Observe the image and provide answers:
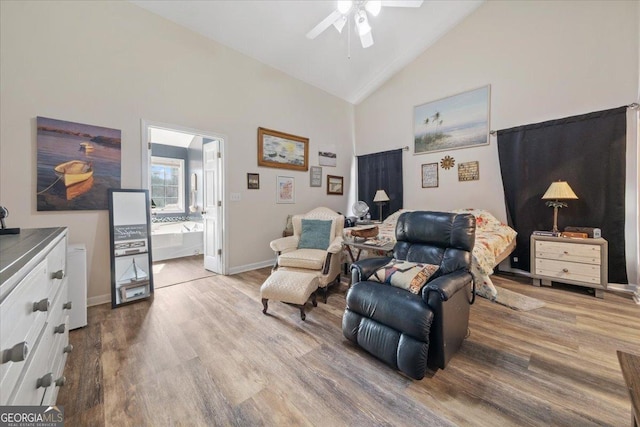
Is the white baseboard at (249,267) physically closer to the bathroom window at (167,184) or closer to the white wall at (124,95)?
the white wall at (124,95)

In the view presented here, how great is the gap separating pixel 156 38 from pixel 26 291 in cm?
334

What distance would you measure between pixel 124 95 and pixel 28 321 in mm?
2826

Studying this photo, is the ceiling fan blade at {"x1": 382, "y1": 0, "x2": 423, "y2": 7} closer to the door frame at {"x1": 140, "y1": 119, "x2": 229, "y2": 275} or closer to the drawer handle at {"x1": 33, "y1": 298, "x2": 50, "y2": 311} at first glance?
the door frame at {"x1": 140, "y1": 119, "x2": 229, "y2": 275}

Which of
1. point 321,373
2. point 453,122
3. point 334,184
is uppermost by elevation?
point 453,122

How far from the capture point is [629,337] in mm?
2008

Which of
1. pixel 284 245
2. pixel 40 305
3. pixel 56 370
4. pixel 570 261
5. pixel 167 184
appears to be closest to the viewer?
pixel 40 305

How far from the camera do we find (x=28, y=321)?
34.6 inches

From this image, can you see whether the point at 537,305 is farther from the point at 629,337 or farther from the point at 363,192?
the point at 363,192

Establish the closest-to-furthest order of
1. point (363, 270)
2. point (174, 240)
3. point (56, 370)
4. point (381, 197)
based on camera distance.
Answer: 1. point (56, 370)
2. point (363, 270)
3. point (174, 240)
4. point (381, 197)

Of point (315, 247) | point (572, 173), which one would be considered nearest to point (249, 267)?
point (315, 247)

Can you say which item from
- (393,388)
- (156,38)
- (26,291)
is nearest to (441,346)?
(393,388)

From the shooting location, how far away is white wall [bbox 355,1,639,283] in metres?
2.94

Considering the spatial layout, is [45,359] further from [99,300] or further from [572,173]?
[572,173]

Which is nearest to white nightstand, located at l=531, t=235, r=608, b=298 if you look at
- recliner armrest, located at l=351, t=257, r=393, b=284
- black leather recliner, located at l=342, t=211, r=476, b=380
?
black leather recliner, located at l=342, t=211, r=476, b=380
